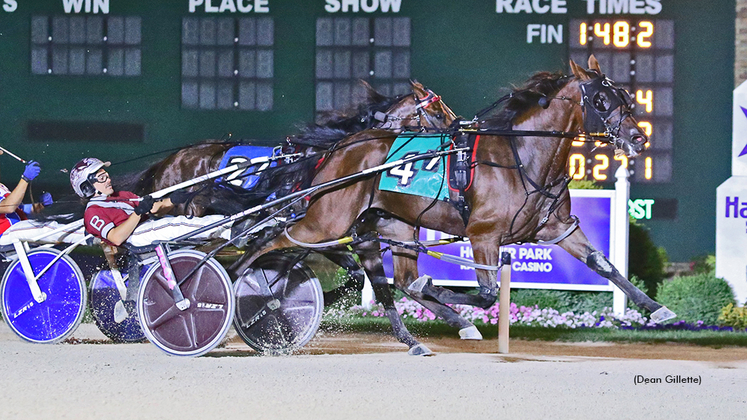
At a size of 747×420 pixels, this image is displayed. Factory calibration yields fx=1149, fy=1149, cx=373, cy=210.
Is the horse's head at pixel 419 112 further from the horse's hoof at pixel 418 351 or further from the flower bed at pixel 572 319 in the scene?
the flower bed at pixel 572 319

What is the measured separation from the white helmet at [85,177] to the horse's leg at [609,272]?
2.70m

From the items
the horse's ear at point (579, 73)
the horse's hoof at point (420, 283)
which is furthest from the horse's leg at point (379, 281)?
the horse's ear at point (579, 73)

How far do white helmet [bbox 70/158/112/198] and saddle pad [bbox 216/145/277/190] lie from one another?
79 centimetres

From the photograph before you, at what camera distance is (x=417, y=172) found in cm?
639

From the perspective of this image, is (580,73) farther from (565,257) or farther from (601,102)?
(565,257)

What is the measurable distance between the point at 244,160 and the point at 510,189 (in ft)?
6.60

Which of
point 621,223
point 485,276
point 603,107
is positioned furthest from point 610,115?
point 621,223

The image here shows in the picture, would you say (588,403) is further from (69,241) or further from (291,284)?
(69,241)

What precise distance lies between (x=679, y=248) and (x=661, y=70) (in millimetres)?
1494

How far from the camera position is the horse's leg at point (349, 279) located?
7023mm

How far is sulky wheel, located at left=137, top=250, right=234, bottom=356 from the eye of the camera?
6.18 meters

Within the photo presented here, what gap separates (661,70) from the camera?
9.37m

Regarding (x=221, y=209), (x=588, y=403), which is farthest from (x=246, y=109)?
(x=588, y=403)

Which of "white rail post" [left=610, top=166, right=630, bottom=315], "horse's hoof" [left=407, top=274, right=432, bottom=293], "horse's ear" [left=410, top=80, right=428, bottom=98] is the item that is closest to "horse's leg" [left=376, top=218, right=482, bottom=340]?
"horse's hoof" [left=407, top=274, right=432, bottom=293]
